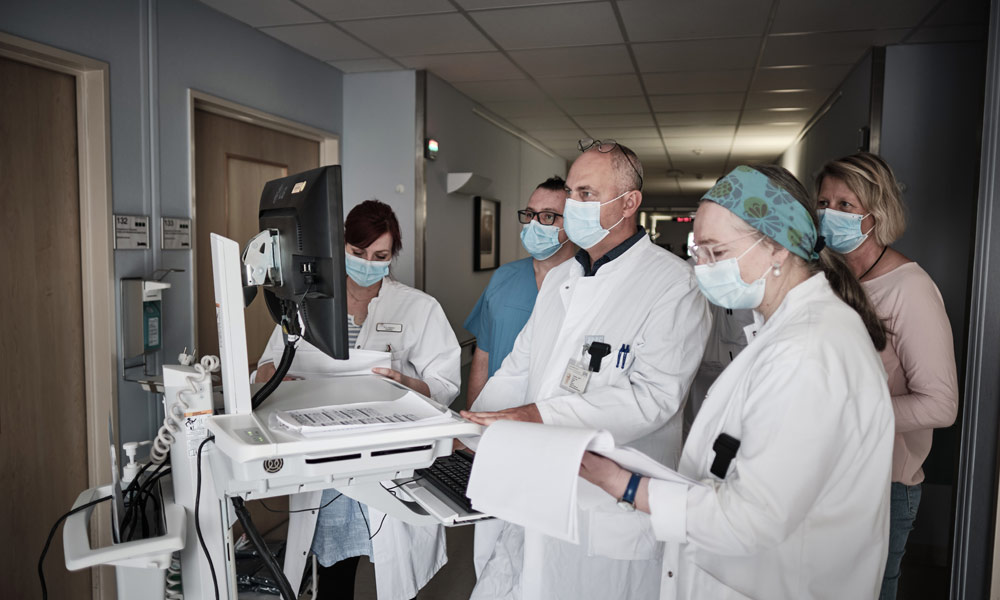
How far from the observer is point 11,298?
7.28 ft

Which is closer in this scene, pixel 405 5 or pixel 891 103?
pixel 405 5

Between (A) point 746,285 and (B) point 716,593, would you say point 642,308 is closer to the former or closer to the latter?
(A) point 746,285

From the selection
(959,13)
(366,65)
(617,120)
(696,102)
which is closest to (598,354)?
(959,13)

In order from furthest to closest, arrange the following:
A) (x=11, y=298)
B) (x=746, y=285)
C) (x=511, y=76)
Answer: (x=511, y=76)
(x=11, y=298)
(x=746, y=285)

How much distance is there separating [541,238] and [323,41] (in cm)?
180

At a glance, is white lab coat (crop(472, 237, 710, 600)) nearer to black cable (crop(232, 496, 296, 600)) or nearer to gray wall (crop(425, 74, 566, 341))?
black cable (crop(232, 496, 296, 600))

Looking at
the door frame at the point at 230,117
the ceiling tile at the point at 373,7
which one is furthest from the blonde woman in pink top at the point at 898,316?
the door frame at the point at 230,117

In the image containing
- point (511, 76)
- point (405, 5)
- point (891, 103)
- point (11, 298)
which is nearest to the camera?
point (11, 298)

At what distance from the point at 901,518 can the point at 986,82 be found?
130 cm

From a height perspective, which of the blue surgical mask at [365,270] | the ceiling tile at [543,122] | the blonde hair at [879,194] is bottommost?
the blue surgical mask at [365,270]

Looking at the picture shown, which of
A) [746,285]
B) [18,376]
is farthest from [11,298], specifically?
[746,285]

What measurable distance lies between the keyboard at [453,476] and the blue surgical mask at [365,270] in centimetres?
74

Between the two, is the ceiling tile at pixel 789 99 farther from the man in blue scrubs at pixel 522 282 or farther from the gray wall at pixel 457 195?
the man in blue scrubs at pixel 522 282

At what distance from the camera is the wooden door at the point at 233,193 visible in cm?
303
